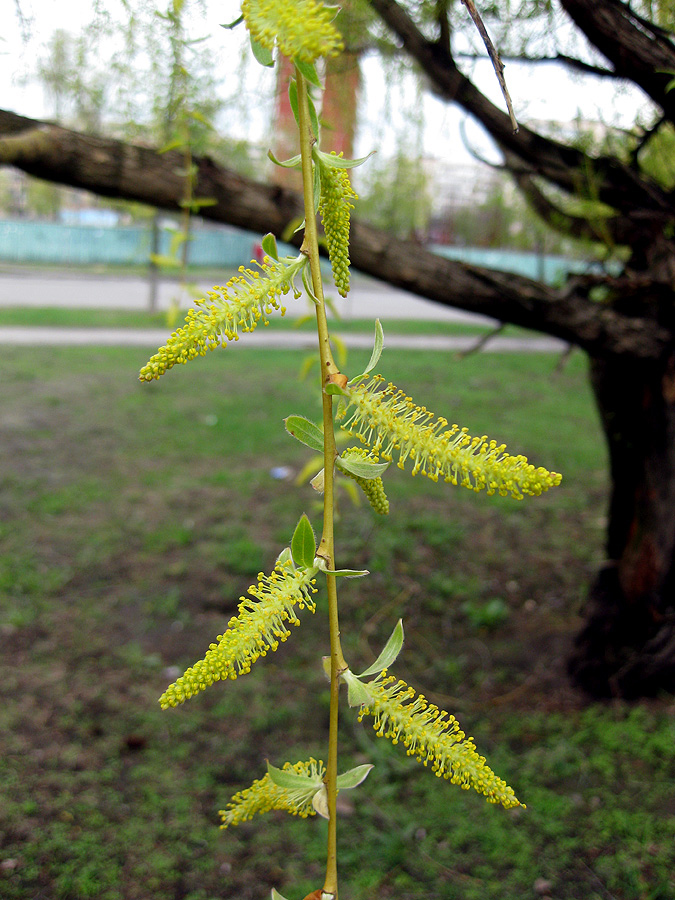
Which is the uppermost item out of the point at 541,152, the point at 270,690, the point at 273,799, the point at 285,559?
the point at 541,152

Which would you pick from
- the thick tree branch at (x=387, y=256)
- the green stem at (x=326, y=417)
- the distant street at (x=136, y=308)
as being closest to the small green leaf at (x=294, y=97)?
the green stem at (x=326, y=417)

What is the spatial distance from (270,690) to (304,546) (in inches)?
94.2

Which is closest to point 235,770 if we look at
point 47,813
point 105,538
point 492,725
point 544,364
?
point 47,813

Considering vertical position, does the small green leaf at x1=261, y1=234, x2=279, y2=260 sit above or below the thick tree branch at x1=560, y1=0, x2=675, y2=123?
below

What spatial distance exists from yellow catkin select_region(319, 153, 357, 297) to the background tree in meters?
1.28

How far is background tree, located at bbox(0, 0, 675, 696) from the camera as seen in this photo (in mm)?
1671

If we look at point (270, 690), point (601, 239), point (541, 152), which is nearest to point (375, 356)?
point (541, 152)

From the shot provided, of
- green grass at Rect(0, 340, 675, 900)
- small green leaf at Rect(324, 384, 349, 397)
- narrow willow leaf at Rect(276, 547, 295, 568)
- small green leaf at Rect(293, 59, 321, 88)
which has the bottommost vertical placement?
green grass at Rect(0, 340, 675, 900)

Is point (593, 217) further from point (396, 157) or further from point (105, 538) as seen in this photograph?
point (105, 538)

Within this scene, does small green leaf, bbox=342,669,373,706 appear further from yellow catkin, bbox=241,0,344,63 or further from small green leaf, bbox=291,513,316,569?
yellow catkin, bbox=241,0,344,63

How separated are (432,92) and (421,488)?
9.62 ft

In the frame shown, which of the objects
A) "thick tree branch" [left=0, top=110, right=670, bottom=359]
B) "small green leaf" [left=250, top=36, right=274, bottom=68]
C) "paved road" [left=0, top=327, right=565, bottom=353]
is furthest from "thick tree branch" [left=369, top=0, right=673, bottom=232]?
"paved road" [left=0, top=327, right=565, bottom=353]

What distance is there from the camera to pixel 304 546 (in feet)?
1.70

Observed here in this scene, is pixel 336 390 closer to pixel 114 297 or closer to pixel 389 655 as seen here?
pixel 389 655
